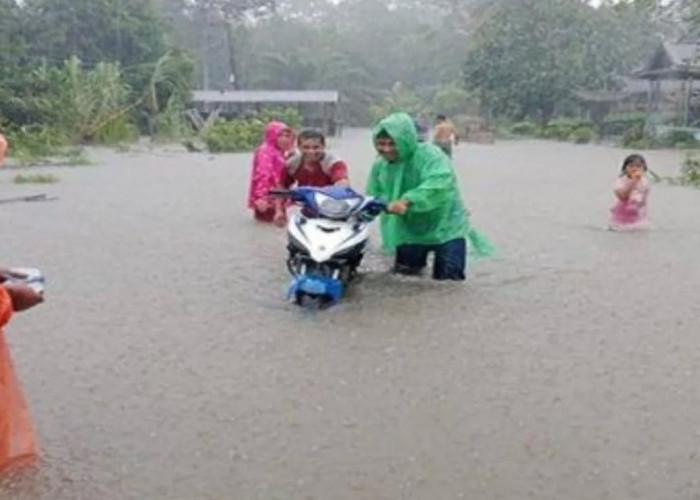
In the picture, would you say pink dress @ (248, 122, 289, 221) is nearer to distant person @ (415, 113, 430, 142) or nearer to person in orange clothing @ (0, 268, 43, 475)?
distant person @ (415, 113, 430, 142)

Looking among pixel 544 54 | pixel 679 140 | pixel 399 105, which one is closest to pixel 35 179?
pixel 679 140

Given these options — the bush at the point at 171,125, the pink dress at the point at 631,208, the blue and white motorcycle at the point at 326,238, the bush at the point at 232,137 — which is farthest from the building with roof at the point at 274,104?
the blue and white motorcycle at the point at 326,238

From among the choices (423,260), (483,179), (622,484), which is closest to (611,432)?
(622,484)

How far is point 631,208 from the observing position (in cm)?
1007

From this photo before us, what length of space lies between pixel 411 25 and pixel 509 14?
84.4 ft

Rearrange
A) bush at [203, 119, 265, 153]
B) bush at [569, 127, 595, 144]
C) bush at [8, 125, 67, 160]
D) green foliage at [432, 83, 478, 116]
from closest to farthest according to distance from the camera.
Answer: bush at [8, 125, 67, 160]
bush at [203, 119, 265, 153]
bush at [569, 127, 595, 144]
green foliage at [432, 83, 478, 116]

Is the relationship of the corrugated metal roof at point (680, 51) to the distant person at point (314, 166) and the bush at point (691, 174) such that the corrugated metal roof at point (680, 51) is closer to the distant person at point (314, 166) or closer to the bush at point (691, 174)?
the bush at point (691, 174)

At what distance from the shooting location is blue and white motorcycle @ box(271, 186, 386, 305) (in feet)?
19.7

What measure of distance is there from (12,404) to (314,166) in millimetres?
4677

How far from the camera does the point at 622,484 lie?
3396 mm

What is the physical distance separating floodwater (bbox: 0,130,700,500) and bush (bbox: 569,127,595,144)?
97.9 feet

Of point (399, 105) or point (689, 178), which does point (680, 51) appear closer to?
point (399, 105)

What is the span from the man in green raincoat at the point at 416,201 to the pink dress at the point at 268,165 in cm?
312

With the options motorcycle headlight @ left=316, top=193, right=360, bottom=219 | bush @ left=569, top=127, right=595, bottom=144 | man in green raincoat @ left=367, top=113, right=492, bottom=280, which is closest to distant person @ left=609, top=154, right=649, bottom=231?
man in green raincoat @ left=367, top=113, right=492, bottom=280
